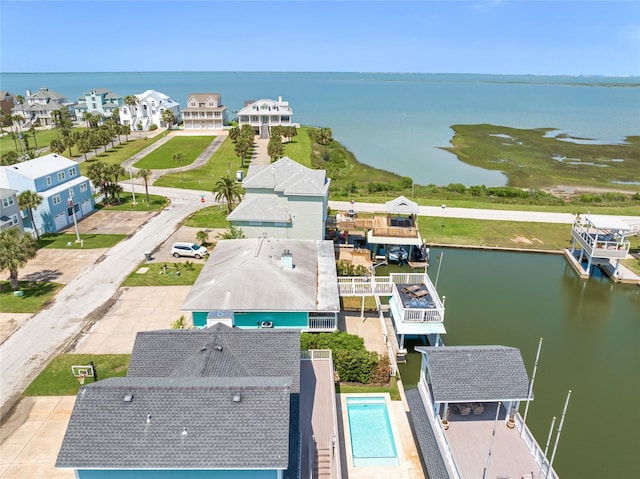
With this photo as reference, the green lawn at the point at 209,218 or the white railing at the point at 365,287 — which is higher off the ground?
the white railing at the point at 365,287

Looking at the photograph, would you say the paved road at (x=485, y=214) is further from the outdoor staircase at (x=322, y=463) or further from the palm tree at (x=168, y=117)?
the palm tree at (x=168, y=117)

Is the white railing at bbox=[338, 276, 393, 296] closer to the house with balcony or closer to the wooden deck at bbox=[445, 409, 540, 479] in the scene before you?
the wooden deck at bbox=[445, 409, 540, 479]

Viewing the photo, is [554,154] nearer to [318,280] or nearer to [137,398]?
[318,280]

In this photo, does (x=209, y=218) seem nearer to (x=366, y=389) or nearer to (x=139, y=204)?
(x=139, y=204)

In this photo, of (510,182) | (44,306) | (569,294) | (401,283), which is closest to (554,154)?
(510,182)

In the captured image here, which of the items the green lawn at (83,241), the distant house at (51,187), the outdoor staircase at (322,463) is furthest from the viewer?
the distant house at (51,187)

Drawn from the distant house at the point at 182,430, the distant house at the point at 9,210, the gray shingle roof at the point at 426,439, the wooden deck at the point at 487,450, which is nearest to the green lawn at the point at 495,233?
the gray shingle roof at the point at 426,439
